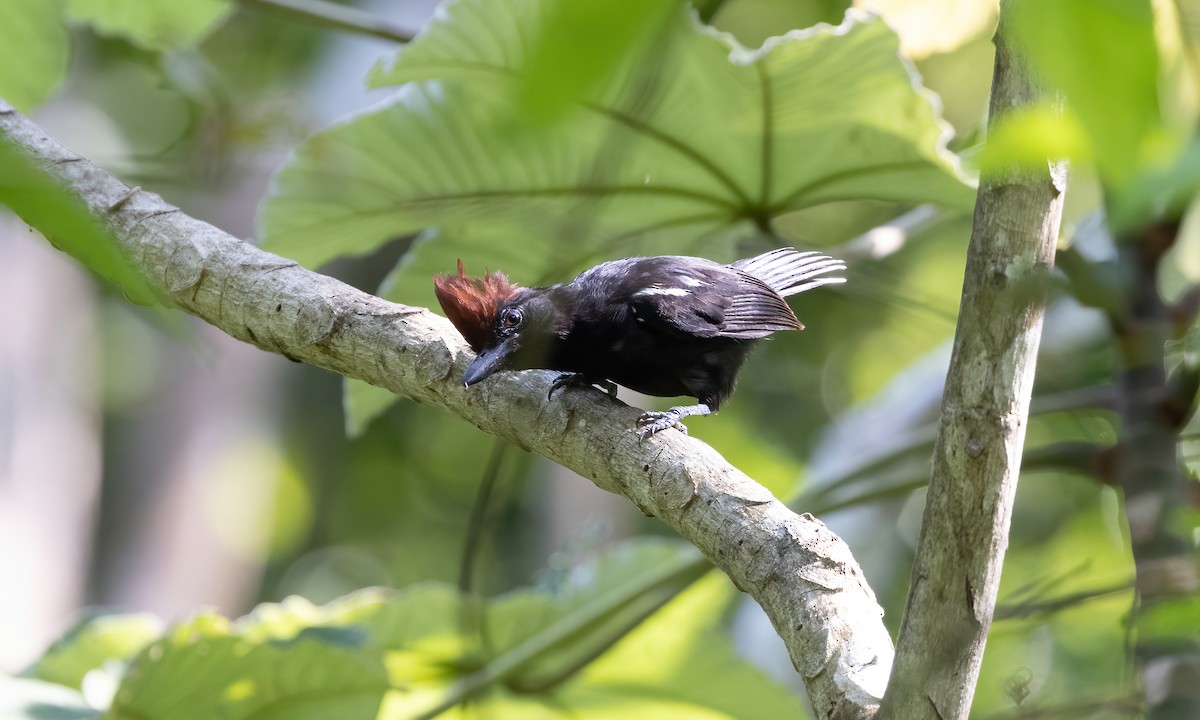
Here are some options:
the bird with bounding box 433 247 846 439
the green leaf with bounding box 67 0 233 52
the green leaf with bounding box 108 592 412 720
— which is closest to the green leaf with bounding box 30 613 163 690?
the green leaf with bounding box 108 592 412 720

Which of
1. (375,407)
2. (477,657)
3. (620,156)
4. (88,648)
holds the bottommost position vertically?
(88,648)

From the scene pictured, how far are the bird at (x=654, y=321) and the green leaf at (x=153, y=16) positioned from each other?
5.19ft

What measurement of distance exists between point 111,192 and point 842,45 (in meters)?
1.67

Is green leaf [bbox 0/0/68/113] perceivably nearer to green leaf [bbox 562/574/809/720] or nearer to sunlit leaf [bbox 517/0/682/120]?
green leaf [bbox 562/574/809/720]

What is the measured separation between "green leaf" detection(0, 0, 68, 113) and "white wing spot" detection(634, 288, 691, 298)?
188 cm

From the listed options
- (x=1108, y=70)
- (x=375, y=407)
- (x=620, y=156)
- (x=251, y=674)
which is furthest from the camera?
(x=375, y=407)

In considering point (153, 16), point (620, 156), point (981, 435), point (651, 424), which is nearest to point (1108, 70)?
point (981, 435)

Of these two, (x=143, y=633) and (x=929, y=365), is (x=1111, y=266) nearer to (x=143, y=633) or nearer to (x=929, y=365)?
(x=929, y=365)

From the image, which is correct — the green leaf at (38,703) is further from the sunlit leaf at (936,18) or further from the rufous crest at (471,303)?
the sunlit leaf at (936,18)

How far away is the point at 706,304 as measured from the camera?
3.04 metres

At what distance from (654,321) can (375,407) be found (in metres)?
0.83

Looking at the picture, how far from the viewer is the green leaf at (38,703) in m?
2.38

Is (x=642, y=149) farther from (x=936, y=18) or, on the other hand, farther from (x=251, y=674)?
(x=251, y=674)

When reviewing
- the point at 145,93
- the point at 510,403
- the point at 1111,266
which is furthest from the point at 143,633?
the point at 145,93
